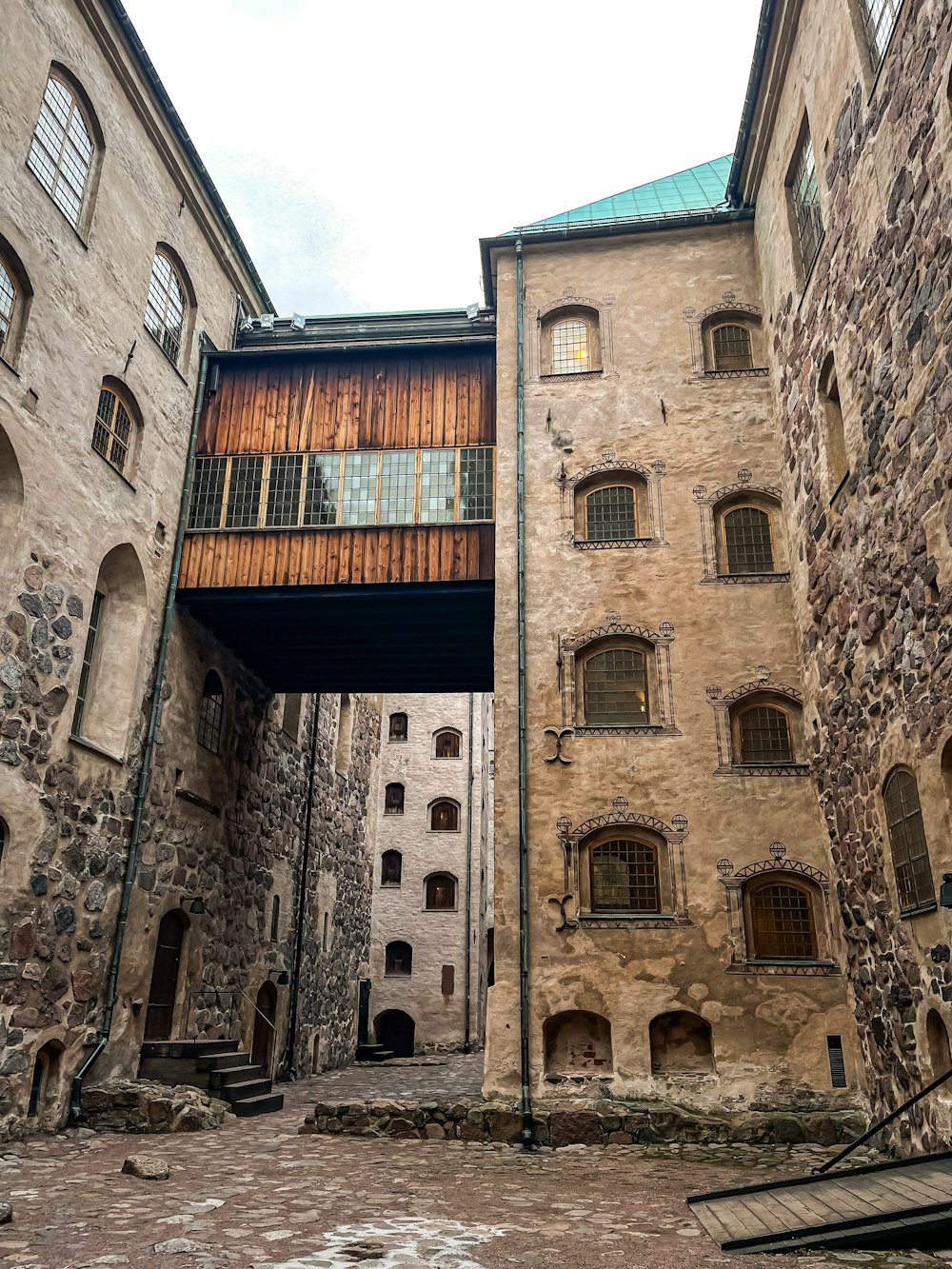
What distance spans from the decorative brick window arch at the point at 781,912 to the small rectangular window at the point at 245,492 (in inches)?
325

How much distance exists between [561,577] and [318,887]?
34.1 feet

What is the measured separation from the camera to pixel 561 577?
13.1 metres

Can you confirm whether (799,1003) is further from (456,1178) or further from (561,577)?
(561,577)

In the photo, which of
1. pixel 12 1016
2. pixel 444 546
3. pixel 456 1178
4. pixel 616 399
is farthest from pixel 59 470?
pixel 456 1178

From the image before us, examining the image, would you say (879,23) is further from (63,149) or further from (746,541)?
(63,149)

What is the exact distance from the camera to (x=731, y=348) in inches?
555

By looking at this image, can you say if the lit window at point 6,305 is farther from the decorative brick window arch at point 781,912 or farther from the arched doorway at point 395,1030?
the arched doorway at point 395,1030

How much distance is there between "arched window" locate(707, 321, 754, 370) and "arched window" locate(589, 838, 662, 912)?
704cm

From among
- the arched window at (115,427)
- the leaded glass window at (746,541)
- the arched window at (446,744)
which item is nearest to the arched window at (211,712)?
the arched window at (115,427)

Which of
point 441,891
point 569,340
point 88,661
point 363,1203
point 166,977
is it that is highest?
point 569,340

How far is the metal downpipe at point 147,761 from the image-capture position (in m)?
11.2

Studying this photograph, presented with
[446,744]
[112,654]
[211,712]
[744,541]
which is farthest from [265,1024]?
[446,744]

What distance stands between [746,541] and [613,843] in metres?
4.48

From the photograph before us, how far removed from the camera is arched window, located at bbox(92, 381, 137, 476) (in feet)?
40.3
